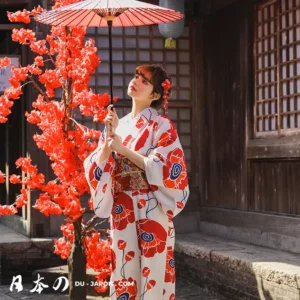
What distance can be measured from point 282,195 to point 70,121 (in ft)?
10.1

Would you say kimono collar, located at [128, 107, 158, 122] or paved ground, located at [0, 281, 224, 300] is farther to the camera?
paved ground, located at [0, 281, 224, 300]

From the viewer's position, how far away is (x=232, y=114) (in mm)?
10133

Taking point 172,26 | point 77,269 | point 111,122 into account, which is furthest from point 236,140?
point 111,122

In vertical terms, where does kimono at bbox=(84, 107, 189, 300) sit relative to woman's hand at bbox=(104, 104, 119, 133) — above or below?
below

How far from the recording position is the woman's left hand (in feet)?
16.8

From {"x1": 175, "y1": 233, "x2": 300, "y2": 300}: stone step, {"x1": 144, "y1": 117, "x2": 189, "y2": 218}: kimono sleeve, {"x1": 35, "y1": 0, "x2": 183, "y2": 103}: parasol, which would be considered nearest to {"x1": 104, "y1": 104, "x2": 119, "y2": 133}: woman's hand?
{"x1": 144, "y1": 117, "x2": 189, "y2": 218}: kimono sleeve

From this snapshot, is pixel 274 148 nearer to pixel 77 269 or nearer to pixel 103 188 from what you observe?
pixel 77 269

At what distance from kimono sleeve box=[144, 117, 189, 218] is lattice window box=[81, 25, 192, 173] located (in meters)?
5.30

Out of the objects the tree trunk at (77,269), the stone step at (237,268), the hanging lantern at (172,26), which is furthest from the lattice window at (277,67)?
the tree trunk at (77,269)

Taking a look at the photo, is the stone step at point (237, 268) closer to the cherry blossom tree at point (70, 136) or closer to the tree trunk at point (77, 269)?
the cherry blossom tree at point (70, 136)

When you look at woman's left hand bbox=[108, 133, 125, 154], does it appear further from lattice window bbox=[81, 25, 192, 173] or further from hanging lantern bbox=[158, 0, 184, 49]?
lattice window bbox=[81, 25, 192, 173]

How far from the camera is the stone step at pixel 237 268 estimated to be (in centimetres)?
716

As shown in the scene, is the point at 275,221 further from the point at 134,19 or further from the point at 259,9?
the point at 134,19

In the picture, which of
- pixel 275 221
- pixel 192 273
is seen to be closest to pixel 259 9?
pixel 275 221
